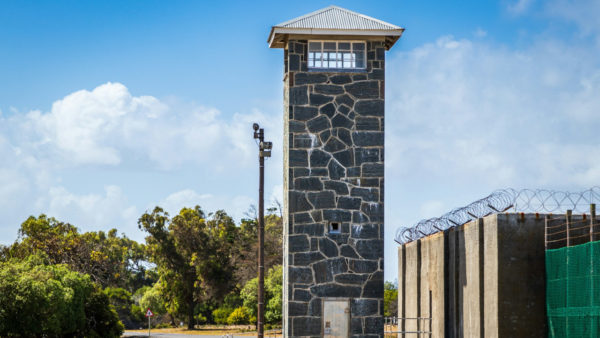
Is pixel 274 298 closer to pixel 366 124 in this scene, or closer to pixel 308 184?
pixel 308 184

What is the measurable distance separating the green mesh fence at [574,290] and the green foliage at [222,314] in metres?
42.3

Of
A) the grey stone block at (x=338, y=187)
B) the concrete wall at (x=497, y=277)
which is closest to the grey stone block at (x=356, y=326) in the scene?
the concrete wall at (x=497, y=277)

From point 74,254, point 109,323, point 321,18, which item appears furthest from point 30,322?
point 74,254

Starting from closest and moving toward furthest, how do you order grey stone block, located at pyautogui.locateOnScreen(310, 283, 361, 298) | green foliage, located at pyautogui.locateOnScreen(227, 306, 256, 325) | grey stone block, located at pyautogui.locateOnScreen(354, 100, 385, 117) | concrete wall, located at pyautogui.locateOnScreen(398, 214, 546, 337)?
concrete wall, located at pyautogui.locateOnScreen(398, 214, 546, 337), grey stone block, located at pyautogui.locateOnScreen(310, 283, 361, 298), grey stone block, located at pyautogui.locateOnScreen(354, 100, 385, 117), green foliage, located at pyautogui.locateOnScreen(227, 306, 256, 325)

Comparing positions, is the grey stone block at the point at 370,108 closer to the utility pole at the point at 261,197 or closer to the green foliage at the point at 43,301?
the utility pole at the point at 261,197

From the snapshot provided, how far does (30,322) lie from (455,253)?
16586 millimetres

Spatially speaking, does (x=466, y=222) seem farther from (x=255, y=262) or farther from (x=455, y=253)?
(x=255, y=262)

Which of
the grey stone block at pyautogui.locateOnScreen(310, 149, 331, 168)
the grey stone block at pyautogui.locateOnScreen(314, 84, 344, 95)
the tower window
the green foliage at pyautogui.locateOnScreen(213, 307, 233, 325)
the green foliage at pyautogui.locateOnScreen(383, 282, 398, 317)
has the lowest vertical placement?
the green foliage at pyautogui.locateOnScreen(213, 307, 233, 325)

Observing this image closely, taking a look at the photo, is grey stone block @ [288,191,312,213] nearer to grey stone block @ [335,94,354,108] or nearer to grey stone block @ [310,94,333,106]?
grey stone block @ [310,94,333,106]

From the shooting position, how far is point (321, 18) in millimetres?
23984

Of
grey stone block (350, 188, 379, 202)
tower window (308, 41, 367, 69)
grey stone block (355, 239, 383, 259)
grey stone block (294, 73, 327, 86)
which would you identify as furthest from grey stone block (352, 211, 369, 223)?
tower window (308, 41, 367, 69)

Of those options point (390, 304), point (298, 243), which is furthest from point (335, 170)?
point (390, 304)

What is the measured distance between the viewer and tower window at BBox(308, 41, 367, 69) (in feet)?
77.6

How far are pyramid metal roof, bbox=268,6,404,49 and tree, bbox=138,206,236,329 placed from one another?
123 ft
